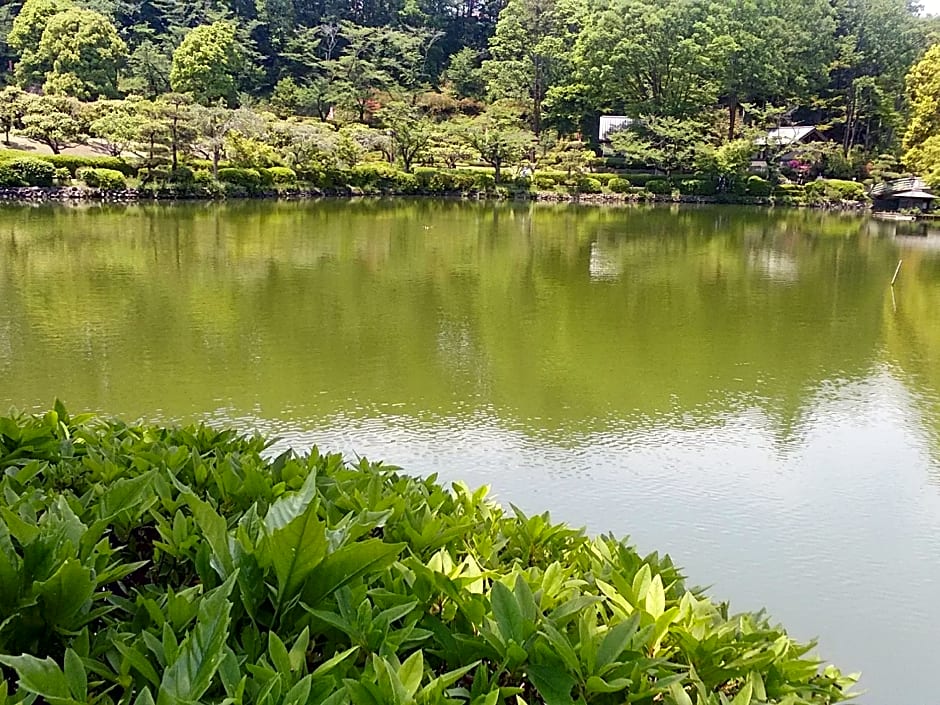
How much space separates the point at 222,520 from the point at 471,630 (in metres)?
0.41

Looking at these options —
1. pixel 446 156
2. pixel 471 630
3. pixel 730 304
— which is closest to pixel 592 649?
pixel 471 630

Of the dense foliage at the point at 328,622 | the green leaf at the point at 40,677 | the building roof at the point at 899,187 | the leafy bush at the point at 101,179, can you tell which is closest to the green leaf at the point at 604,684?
the dense foliage at the point at 328,622

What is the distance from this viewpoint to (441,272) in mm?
11633

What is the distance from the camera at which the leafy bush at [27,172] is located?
72.1 feet

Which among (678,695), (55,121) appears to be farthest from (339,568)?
(55,121)

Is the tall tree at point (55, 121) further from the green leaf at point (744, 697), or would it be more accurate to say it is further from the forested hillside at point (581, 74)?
the green leaf at point (744, 697)

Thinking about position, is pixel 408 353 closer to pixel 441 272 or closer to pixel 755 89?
pixel 441 272

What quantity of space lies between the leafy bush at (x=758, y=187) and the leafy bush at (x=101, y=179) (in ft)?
74.0

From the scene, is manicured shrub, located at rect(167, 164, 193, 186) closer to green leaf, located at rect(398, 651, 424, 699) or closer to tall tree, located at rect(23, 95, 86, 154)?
tall tree, located at rect(23, 95, 86, 154)

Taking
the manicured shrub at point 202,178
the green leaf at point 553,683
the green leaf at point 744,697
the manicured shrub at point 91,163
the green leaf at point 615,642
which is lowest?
the green leaf at point 744,697

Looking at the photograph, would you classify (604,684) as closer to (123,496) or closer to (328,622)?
(328,622)

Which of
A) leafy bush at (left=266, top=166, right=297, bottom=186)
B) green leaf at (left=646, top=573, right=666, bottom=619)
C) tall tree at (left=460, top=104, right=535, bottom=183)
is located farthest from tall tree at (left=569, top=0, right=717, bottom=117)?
green leaf at (left=646, top=573, right=666, bottom=619)

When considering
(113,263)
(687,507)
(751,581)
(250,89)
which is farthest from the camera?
(250,89)

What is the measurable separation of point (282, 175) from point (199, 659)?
27.4 meters
